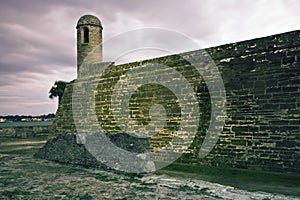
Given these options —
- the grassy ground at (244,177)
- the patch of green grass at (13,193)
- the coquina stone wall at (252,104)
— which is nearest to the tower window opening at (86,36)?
the coquina stone wall at (252,104)

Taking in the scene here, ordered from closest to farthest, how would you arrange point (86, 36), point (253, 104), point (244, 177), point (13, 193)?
1. point (13, 193)
2. point (244, 177)
3. point (253, 104)
4. point (86, 36)

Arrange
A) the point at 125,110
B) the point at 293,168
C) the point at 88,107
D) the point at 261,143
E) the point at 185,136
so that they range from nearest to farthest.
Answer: the point at 293,168, the point at 261,143, the point at 185,136, the point at 125,110, the point at 88,107

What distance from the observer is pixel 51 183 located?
17.8 feet

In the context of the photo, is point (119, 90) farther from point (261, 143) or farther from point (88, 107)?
point (261, 143)

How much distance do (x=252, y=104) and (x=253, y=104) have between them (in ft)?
0.08

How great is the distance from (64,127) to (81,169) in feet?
18.3

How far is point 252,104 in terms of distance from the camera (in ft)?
23.0

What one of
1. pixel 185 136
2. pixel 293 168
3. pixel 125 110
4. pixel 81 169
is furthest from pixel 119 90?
pixel 293 168

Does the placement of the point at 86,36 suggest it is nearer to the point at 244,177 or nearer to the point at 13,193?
the point at 13,193

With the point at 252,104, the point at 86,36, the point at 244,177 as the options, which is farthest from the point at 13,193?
the point at 86,36

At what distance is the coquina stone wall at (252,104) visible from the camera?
21.0 feet

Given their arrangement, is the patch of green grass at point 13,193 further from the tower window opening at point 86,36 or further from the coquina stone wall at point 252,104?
the tower window opening at point 86,36

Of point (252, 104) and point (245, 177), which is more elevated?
→ point (252, 104)

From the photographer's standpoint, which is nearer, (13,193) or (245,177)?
(13,193)
